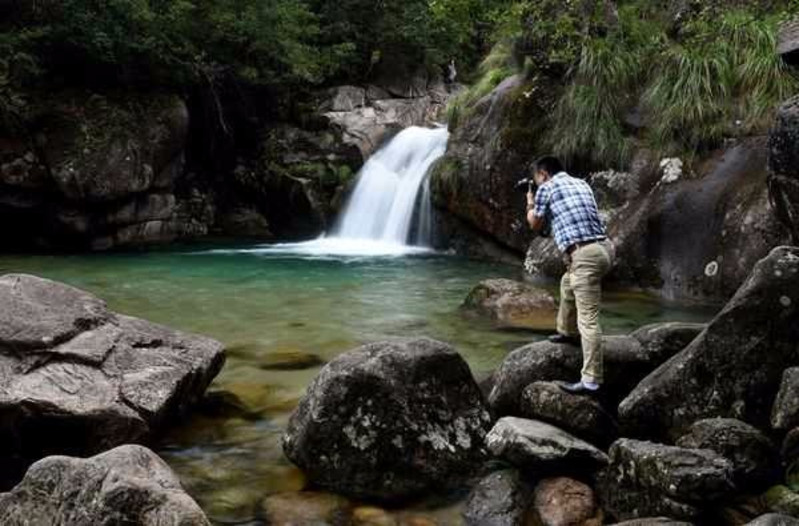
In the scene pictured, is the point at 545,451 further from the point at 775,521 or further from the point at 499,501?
the point at 775,521

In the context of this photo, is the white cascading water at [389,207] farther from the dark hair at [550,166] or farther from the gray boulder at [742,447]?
the gray boulder at [742,447]

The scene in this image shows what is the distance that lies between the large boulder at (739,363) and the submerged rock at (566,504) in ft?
2.26

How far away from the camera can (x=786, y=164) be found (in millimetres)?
4988

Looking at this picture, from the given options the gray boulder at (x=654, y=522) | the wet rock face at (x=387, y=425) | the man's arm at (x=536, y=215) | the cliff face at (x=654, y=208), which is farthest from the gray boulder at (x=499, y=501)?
the cliff face at (x=654, y=208)

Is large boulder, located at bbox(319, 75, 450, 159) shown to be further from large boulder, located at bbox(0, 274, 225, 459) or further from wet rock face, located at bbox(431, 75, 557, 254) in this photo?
large boulder, located at bbox(0, 274, 225, 459)

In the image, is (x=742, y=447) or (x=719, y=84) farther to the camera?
(x=719, y=84)

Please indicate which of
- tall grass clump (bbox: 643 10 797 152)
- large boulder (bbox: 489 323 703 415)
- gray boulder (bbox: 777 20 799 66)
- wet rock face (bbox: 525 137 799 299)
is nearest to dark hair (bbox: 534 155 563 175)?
large boulder (bbox: 489 323 703 415)

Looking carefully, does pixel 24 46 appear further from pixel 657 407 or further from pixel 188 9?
pixel 657 407

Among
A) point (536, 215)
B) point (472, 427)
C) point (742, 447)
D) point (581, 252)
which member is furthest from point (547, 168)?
point (742, 447)

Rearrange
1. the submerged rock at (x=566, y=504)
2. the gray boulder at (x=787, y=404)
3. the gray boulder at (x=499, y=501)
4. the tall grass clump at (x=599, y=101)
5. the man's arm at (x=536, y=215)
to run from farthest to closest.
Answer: the tall grass clump at (x=599, y=101), the man's arm at (x=536, y=215), the gray boulder at (x=499, y=501), the submerged rock at (x=566, y=504), the gray boulder at (x=787, y=404)

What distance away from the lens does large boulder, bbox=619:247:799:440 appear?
4.64m

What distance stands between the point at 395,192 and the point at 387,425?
12900 mm

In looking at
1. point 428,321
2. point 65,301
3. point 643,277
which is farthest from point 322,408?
point 643,277

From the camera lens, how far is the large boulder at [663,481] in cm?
390
